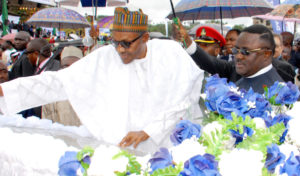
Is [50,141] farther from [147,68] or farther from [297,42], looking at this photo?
[297,42]

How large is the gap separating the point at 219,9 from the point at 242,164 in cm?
474

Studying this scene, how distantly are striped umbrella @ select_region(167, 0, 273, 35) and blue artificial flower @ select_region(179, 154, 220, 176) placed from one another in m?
3.41

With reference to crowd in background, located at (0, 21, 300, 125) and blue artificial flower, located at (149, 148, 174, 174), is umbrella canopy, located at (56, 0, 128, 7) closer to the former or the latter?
crowd in background, located at (0, 21, 300, 125)

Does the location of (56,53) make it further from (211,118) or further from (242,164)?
(242,164)

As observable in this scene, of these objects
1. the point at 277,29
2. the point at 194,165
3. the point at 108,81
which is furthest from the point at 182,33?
the point at 277,29

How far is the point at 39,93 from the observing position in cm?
261

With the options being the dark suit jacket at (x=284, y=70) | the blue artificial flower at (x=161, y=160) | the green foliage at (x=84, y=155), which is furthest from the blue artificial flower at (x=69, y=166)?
the dark suit jacket at (x=284, y=70)

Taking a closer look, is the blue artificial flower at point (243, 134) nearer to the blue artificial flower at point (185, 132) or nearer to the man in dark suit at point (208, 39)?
the blue artificial flower at point (185, 132)

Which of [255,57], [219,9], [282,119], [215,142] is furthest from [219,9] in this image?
[215,142]

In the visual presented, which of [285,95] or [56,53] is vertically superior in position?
[56,53]

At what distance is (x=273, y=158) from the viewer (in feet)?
3.90

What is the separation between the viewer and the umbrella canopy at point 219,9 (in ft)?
13.8

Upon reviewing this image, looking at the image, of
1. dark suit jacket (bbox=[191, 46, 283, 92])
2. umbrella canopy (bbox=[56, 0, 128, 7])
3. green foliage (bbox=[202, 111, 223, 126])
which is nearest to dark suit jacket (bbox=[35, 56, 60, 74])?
umbrella canopy (bbox=[56, 0, 128, 7])

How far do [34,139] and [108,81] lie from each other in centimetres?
80
